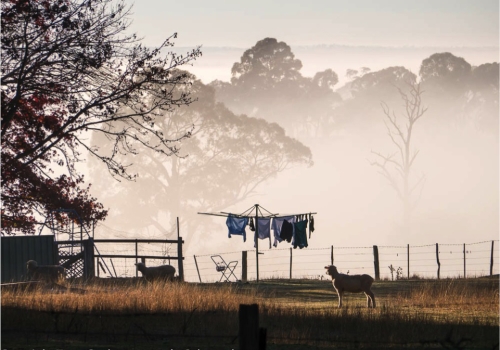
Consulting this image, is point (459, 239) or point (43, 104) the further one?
point (459, 239)

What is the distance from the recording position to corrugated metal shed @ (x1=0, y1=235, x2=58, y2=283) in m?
29.7

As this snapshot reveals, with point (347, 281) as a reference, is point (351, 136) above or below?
above

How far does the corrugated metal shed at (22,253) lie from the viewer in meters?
29.7

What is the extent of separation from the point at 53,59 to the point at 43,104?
174 inches

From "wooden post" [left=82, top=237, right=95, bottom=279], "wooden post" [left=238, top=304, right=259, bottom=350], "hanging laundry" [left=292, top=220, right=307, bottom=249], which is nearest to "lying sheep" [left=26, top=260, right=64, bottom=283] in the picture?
"wooden post" [left=82, top=237, right=95, bottom=279]

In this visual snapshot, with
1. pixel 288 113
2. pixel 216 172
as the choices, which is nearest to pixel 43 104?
pixel 216 172

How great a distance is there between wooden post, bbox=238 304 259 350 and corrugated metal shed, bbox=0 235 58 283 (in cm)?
1931

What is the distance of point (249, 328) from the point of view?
11.0 meters

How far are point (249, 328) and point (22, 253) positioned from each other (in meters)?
20.3

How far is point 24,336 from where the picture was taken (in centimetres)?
1565

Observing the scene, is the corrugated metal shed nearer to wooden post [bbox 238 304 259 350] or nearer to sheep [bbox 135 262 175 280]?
sheep [bbox 135 262 175 280]

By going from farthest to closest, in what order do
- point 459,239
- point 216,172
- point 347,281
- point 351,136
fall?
1. point 351,136
2. point 459,239
3. point 216,172
4. point 347,281

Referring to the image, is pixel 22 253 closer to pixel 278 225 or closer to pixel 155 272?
pixel 155 272

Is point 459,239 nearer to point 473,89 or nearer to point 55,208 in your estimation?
point 473,89
